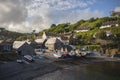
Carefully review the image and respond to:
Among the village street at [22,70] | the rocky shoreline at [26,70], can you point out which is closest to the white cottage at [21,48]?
the rocky shoreline at [26,70]

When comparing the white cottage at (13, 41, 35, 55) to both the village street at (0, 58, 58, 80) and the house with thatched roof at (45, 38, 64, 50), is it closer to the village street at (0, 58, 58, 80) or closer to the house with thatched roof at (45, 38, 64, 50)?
the village street at (0, 58, 58, 80)

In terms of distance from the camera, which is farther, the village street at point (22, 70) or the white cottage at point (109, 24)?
the white cottage at point (109, 24)

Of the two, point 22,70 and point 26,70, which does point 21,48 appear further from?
point 22,70

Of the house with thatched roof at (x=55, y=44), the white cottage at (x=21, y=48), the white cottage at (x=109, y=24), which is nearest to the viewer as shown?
the white cottage at (x=21, y=48)

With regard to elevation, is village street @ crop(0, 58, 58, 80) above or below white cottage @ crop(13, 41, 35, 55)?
below

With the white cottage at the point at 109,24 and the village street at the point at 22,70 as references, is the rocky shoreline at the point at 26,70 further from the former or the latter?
the white cottage at the point at 109,24

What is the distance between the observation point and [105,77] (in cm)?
5841

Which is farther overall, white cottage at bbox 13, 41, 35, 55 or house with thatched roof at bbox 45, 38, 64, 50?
house with thatched roof at bbox 45, 38, 64, 50

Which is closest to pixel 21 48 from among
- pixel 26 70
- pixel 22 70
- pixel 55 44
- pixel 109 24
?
pixel 26 70

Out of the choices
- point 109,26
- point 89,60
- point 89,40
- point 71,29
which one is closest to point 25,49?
point 89,60

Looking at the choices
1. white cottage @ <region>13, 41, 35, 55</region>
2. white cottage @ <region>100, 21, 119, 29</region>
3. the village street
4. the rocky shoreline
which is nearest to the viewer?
the village street

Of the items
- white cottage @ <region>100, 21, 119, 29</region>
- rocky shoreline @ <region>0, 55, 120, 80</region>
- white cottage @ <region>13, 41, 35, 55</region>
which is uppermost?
white cottage @ <region>100, 21, 119, 29</region>

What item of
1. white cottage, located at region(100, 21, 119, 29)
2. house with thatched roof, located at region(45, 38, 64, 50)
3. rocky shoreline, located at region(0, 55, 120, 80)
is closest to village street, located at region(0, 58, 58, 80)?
rocky shoreline, located at region(0, 55, 120, 80)

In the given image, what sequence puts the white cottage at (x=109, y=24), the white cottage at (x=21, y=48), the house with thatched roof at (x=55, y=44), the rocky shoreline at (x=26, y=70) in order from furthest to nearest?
the white cottage at (x=109, y=24), the house with thatched roof at (x=55, y=44), the white cottage at (x=21, y=48), the rocky shoreline at (x=26, y=70)
